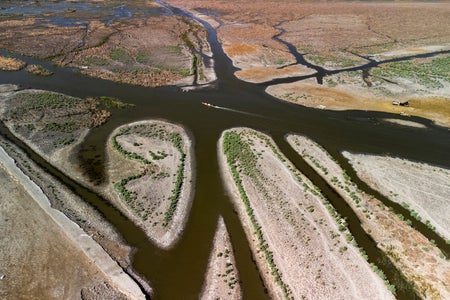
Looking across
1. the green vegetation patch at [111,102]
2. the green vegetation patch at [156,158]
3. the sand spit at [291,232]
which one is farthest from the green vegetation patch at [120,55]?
the sand spit at [291,232]

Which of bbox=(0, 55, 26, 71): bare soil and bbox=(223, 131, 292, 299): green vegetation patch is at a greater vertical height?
bbox=(0, 55, 26, 71): bare soil

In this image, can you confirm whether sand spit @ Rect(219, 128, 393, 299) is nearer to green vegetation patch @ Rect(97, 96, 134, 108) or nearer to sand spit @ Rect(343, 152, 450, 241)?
sand spit @ Rect(343, 152, 450, 241)

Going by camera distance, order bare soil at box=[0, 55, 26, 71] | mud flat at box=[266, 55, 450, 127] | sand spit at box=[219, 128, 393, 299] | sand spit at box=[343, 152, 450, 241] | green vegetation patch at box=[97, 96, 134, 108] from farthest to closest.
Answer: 1. bare soil at box=[0, 55, 26, 71]
2. green vegetation patch at box=[97, 96, 134, 108]
3. mud flat at box=[266, 55, 450, 127]
4. sand spit at box=[343, 152, 450, 241]
5. sand spit at box=[219, 128, 393, 299]

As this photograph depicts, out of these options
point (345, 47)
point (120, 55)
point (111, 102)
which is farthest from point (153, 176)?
point (345, 47)

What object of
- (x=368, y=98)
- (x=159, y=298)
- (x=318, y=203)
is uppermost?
(x=368, y=98)

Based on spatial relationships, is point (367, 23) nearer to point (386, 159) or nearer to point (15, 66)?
point (386, 159)

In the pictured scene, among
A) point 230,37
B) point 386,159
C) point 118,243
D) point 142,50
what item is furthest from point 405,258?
point 230,37

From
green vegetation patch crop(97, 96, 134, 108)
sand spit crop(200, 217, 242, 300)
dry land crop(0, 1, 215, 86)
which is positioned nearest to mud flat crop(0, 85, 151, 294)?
green vegetation patch crop(97, 96, 134, 108)

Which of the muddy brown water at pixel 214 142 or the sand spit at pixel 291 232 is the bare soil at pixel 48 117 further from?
the sand spit at pixel 291 232

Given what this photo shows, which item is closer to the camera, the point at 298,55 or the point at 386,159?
the point at 386,159
